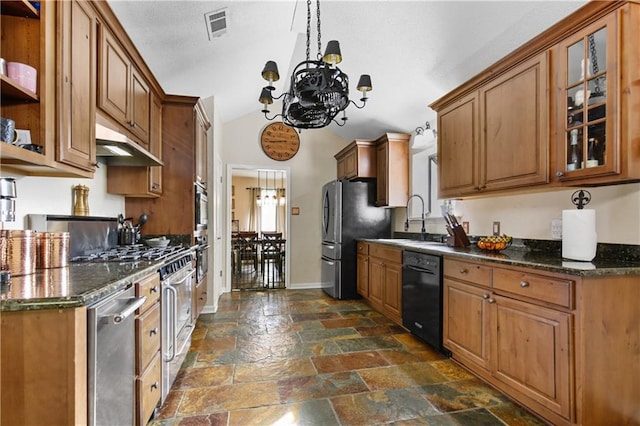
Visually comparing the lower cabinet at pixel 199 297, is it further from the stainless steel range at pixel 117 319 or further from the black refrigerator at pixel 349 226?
the black refrigerator at pixel 349 226

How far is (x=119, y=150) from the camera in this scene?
7.09 ft

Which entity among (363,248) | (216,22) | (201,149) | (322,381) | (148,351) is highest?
(216,22)

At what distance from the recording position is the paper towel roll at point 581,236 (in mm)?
1895

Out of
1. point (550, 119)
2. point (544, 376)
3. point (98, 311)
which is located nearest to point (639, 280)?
point (544, 376)

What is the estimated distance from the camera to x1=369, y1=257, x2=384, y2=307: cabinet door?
3.85 m

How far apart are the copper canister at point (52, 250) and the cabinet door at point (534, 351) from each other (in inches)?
101

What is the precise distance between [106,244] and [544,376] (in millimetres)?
3140

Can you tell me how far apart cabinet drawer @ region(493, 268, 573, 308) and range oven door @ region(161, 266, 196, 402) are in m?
2.13

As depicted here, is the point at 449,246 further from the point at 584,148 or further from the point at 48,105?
the point at 48,105

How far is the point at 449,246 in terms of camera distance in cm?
310

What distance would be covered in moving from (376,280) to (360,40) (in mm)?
2779

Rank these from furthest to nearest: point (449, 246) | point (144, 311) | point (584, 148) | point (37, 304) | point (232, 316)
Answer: point (232, 316) → point (449, 246) → point (584, 148) → point (144, 311) → point (37, 304)

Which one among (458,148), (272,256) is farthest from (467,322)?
(272,256)

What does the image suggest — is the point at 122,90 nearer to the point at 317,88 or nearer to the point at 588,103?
the point at 317,88
